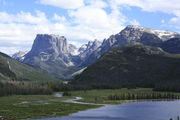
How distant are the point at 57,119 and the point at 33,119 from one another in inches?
504

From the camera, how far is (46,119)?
197875 mm

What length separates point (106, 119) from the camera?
197250mm

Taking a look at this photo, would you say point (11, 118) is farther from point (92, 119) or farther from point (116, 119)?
point (116, 119)

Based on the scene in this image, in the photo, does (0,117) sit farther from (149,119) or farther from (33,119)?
(149,119)

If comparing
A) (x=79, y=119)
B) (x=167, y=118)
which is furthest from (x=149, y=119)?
(x=79, y=119)

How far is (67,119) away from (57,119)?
5376 millimetres

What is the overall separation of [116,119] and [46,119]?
37.8 meters

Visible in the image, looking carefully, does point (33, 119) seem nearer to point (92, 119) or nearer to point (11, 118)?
point (11, 118)

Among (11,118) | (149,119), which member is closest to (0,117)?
(11,118)

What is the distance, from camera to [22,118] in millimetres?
198500

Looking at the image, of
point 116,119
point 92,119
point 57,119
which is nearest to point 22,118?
point 57,119

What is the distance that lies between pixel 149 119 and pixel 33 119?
62.5 metres

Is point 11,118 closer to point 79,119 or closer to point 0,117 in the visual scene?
point 0,117

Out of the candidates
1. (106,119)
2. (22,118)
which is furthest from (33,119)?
(106,119)
